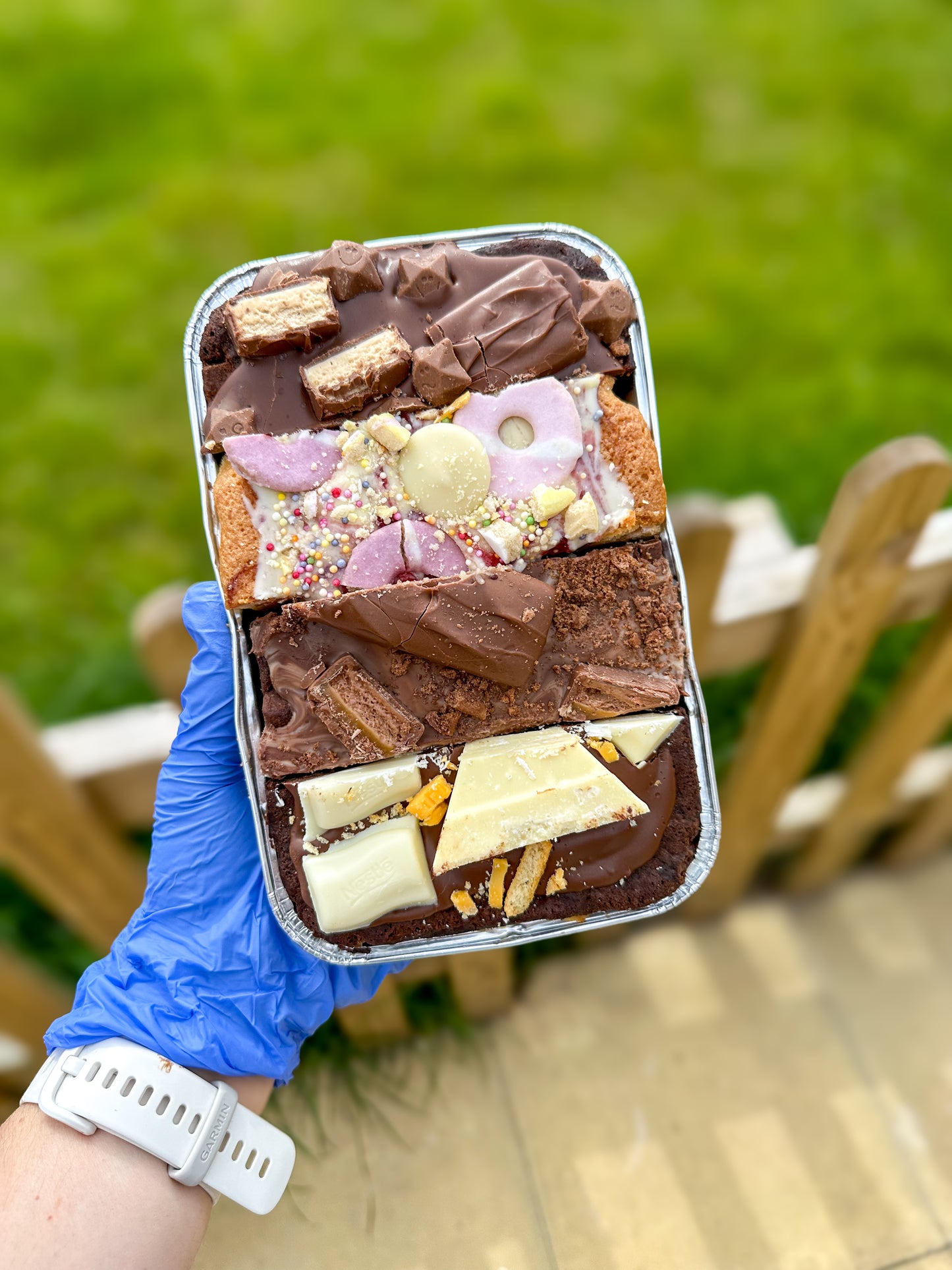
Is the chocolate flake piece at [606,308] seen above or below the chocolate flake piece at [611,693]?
above

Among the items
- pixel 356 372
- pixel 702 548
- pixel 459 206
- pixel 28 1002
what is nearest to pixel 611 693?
pixel 702 548

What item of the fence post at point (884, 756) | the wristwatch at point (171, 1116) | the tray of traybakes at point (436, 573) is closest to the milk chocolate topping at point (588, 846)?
the tray of traybakes at point (436, 573)

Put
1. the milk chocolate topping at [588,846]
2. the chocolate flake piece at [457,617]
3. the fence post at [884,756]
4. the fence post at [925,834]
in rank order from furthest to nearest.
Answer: the fence post at [925,834] → the fence post at [884,756] → the milk chocolate topping at [588,846] → the chocolate flake piece at [457,617]

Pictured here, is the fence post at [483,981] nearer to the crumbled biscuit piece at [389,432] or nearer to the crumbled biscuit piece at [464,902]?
the crumbled biscuit piece at [464,902]

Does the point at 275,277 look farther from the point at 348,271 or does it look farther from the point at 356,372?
the point at 356,372

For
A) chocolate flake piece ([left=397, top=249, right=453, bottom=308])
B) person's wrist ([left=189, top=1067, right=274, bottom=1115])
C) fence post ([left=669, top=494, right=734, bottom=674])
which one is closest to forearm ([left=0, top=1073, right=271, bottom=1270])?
person's wrist ([left=189, top=1067, right=274, bottom=1115])

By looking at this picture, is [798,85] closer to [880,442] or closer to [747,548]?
[880,442]
